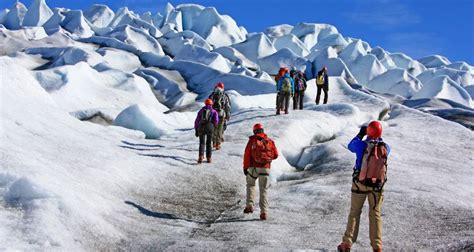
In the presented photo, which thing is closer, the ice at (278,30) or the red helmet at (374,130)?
the red helmet at (374,130)

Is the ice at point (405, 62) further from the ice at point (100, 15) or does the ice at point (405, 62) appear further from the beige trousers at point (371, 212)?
the beige trousers at point (371, 212)

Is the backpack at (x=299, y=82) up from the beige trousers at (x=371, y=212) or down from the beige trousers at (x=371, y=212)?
up

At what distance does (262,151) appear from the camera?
11.4 metres

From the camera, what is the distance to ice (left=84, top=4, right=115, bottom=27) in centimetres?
13188

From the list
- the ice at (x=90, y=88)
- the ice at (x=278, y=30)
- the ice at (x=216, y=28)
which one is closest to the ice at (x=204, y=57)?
the ice at (x=90, y=88)

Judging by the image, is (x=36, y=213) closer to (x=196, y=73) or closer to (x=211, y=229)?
(x=211, y=229)

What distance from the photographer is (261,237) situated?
396 inches

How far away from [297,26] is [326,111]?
115 meters

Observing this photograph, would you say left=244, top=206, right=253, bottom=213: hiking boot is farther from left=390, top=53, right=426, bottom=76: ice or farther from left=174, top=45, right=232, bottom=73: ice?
left=390, top=53, right=426, bottom=76: ice

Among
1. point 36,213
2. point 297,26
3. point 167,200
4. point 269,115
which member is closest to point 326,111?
point 269,115

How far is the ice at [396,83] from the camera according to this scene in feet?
271

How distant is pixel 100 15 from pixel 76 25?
24934 millimetres

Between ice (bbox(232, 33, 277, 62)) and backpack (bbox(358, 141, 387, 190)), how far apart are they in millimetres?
93634

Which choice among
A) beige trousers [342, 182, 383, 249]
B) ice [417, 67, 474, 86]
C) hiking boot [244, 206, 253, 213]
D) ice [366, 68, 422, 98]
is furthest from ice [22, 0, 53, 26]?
beige trousers [342, 182, 383, 249]
